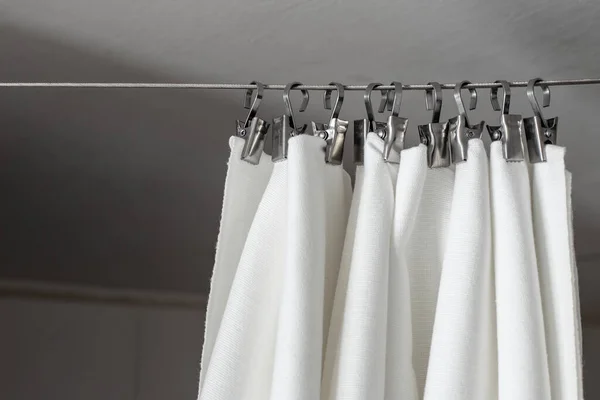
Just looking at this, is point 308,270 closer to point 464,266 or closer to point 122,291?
point 464,266

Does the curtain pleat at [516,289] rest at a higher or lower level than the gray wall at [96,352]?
lower

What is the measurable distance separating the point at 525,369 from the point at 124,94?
0.77 m

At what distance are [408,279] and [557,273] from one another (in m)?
0.11

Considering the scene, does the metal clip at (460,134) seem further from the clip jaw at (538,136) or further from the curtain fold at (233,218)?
the curtain fold at (233,218)

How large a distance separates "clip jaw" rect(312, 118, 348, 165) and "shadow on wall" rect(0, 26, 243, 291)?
1.42 feet

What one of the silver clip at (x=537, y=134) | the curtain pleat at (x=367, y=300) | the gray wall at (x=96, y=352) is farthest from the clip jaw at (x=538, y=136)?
the gray wall at (x=96, y=352)

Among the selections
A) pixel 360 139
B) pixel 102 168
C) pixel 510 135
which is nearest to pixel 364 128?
pixel 360 139

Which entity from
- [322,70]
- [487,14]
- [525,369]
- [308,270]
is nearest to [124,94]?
[322,70]

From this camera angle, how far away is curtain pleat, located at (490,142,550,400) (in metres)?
0.52

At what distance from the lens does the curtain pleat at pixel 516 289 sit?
521 millimetres

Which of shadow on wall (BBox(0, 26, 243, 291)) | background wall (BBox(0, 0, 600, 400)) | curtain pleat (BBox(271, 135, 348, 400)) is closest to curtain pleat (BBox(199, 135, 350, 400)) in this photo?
curtain pleat (BBox(271, 135, 348, 400))

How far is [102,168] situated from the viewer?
4.95 ft

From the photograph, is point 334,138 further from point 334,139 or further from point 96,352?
point 96,352

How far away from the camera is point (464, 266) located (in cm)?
55
